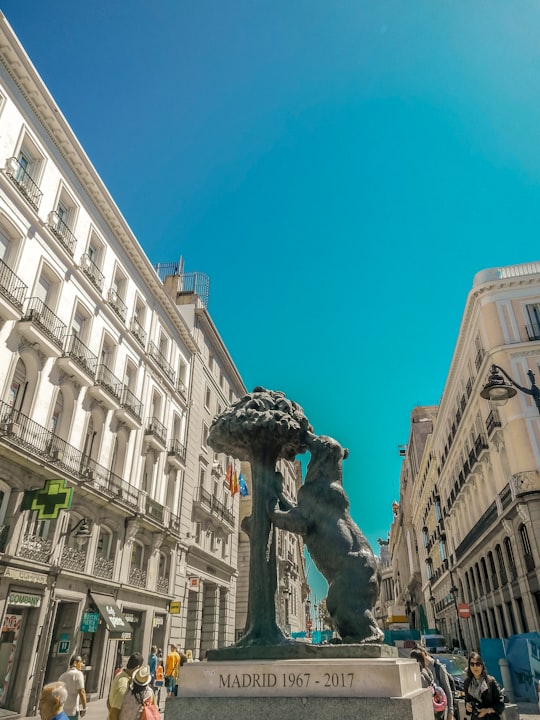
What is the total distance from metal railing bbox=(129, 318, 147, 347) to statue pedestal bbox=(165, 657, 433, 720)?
65.6ft

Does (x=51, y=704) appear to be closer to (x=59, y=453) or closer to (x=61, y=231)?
(x=59, y=453)

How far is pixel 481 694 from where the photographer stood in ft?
20.0

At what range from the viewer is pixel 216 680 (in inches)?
186

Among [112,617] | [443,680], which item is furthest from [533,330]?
[112,617]

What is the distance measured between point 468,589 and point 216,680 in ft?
118

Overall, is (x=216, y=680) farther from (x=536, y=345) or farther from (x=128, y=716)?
(x=536, y=345)

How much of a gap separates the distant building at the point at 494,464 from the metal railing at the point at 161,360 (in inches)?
648

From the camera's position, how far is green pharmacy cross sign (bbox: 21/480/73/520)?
1442cm

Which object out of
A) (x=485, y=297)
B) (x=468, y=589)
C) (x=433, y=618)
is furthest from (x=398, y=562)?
(x=485, y=297)

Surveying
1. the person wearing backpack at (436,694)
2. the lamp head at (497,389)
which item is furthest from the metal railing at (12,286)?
the person wearing backpack at (436,694)

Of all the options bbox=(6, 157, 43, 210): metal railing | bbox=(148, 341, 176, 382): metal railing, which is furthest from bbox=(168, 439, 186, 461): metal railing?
bbox=(6, 157, 43, 210): metal railing

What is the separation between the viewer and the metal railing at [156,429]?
23750 mm

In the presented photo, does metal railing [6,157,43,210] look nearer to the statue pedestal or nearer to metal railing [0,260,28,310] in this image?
metal railing [0,260,28,310]

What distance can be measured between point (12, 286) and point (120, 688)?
40.8ft
